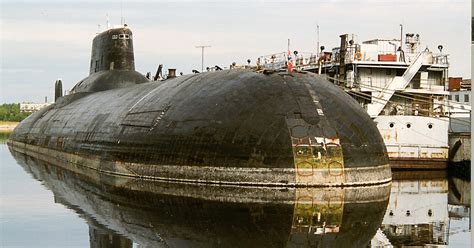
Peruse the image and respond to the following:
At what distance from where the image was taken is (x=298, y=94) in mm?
19906

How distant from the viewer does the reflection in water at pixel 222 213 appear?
11.8m

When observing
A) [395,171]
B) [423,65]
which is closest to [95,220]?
[395,171]

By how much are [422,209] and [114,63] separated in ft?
79.5

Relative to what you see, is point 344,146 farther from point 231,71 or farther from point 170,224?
point 170,224

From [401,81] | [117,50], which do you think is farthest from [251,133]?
[117,50]

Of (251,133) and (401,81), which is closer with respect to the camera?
(251,133)

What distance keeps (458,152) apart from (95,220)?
2060 centimetres

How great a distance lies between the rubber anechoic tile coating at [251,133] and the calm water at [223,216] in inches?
26.8

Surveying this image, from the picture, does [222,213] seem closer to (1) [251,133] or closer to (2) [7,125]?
(1) [251,133]

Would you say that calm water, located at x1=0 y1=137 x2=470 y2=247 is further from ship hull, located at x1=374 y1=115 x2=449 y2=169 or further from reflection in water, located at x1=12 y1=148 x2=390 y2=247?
ship hull, located at x1=374 y1=115 x2=449 y2=169

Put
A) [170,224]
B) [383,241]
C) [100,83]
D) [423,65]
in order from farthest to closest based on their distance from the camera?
[100,83] < [423,65] < [170,224] < [383,241]

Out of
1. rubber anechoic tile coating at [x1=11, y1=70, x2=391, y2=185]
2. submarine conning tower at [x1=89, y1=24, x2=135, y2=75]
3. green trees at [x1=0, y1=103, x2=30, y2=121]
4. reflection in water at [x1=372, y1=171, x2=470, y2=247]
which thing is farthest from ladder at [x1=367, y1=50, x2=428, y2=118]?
green trees at [x1=0, y1=103, x2=30, y2=121]

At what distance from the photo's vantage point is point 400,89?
1238 inches

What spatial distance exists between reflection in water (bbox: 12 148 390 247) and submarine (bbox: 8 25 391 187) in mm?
491
